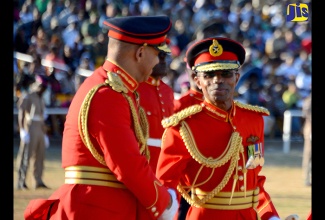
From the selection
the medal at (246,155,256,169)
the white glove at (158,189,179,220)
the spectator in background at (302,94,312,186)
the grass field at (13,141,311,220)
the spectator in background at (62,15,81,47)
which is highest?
the spectator in background at (62,15,81,47)

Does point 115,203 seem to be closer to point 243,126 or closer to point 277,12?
point 243,126

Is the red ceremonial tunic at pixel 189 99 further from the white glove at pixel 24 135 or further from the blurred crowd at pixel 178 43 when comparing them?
the blurred crowd at pixel 178 43

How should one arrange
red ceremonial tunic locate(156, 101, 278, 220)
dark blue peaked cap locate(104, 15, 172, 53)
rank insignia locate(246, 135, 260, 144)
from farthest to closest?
rank insignia locate(246, 135, 260, 144) → red ceremonial tunic locate(156, 101, 278, 220) → dark blue peaked cap locate(104, 15, 172, 53)

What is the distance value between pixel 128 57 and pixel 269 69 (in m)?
12.9

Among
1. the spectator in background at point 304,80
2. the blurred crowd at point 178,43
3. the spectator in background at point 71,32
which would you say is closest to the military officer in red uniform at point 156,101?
the blurred crowd at point 178,43

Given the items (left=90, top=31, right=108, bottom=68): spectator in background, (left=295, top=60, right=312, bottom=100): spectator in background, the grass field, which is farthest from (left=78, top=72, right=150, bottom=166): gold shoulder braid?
(left=90, top=31, right=108, bottom=68): spectator in background

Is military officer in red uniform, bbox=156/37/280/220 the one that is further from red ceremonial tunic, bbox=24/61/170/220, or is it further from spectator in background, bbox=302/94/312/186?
spectator in background, bbox=302/94/312/186

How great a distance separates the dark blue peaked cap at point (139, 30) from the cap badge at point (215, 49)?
2.71 ft

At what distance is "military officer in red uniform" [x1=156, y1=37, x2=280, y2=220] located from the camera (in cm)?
568

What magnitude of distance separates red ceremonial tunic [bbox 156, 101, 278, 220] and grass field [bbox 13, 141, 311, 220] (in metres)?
4.86

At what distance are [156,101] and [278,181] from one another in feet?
19.3

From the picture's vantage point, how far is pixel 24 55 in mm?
17594

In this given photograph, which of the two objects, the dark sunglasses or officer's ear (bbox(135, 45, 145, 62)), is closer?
officer's ear (bbox(135, 45, 145, 62))
